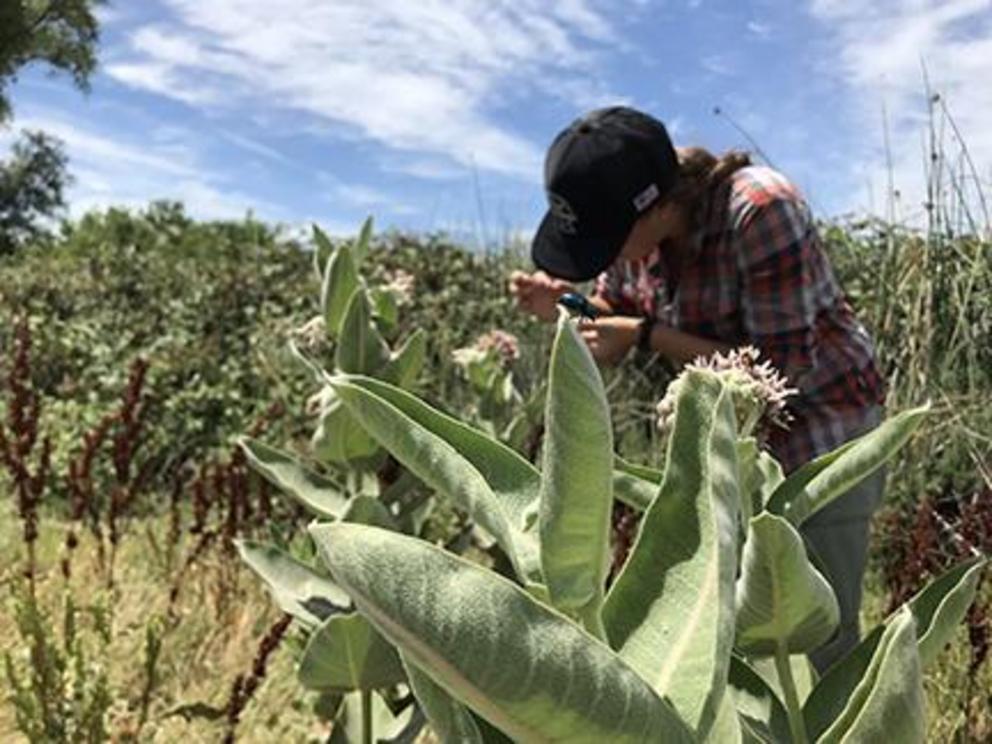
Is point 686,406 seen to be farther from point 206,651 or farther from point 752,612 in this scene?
point 206,651

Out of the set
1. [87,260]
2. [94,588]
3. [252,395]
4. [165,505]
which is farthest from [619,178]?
[87,260]

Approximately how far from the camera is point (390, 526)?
2197mm

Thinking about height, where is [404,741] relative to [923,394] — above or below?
below

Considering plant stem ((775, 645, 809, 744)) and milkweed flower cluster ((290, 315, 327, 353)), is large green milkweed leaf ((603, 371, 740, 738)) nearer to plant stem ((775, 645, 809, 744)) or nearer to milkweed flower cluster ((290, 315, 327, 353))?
plant stem ((775, 645, 809, 744))

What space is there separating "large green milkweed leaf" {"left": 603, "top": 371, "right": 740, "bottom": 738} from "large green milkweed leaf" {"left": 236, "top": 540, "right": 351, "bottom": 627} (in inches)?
59.2

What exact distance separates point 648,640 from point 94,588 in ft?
11.6

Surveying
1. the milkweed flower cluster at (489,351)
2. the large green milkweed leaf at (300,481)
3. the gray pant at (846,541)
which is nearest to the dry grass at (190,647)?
the large green milkweed leaf at (300,481)

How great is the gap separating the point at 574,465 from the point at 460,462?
4.2 inches

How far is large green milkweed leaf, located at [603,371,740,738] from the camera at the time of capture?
77 centimetres

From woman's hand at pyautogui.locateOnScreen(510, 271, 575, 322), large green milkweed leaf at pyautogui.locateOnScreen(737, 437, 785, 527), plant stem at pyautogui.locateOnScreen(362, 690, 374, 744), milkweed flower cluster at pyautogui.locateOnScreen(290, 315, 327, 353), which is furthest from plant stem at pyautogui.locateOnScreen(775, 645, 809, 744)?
woman's hand at pyautogui.locateOnScreen(510, 271, 575, 322)

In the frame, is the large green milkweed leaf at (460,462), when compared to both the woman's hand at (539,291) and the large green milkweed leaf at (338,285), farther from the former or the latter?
the woman's hand at (539,291)

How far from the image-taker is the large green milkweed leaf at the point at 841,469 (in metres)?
1.01

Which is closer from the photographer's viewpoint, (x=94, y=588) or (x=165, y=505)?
(x=94, y=588)

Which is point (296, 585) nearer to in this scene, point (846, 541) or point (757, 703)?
point (846, 541)
